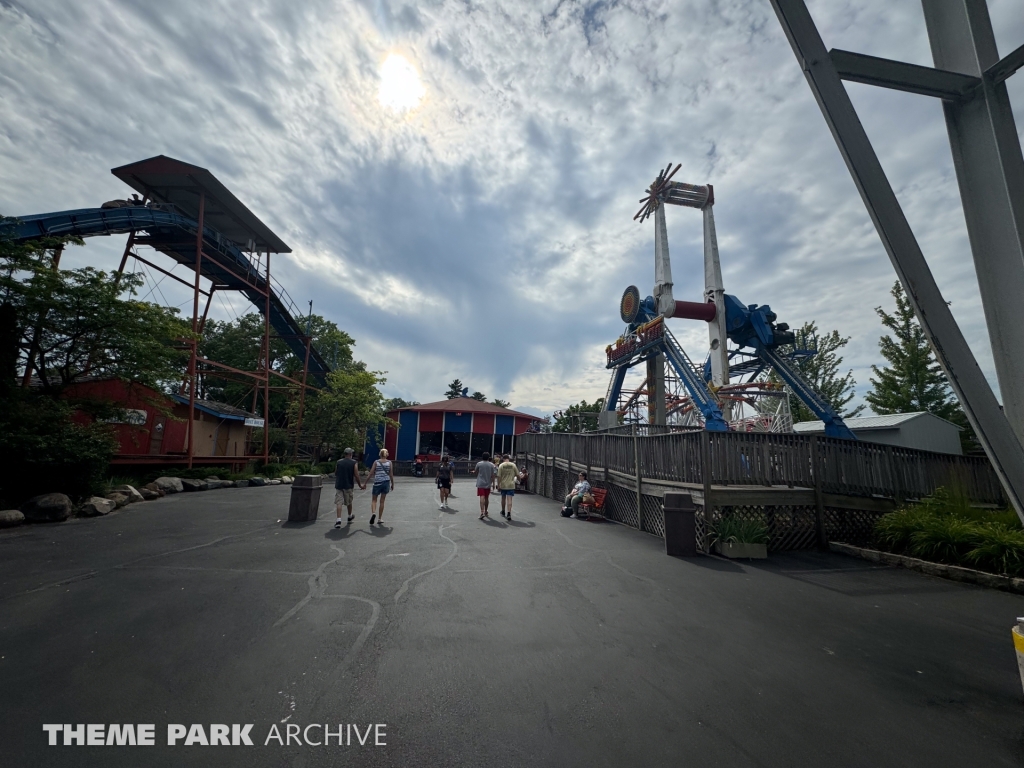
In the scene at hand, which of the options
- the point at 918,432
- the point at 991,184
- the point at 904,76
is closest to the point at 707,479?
the point at 991,184

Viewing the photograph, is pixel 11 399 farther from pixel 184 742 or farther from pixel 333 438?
pixel 333 438

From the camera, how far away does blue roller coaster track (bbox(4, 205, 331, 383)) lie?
1514 centimetres

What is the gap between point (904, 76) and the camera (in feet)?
10.2

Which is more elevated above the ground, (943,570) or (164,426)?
(164,426)

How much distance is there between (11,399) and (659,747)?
1556 centimetres

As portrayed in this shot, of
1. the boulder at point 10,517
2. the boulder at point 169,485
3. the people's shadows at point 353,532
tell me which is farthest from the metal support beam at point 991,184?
the boulder at point 169,485

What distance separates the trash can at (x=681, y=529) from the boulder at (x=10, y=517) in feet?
42.8

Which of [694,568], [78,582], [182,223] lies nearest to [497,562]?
[694,568]

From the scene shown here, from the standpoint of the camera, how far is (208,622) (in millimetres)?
4262

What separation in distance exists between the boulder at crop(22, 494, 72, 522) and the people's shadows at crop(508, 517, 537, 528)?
33.0ft

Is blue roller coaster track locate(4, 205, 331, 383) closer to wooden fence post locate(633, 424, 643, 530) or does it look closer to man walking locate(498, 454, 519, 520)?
man walking locate(498, 454, 519, 520)

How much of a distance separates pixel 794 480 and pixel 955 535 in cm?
237

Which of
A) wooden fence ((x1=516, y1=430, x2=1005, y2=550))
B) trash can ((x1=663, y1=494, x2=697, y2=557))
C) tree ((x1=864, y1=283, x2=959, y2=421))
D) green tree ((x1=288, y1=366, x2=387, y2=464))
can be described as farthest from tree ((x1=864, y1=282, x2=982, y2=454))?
green tree ((x1=288, y1=366, x2=387, y2=464))

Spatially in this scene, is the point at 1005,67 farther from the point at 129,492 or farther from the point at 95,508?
the point at 129,492
